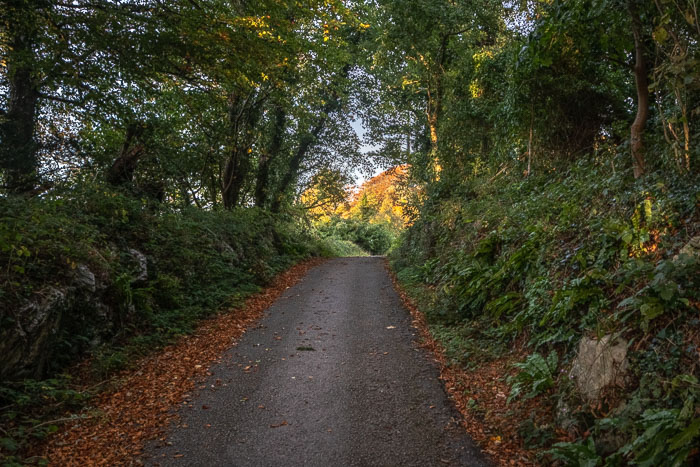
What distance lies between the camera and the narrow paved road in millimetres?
3912

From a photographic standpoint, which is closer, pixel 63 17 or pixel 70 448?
pixel 70 448

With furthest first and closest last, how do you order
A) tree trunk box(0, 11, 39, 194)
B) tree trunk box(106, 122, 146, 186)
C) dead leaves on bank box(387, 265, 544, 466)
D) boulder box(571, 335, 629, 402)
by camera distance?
tree trunk box(106, 122, 146, 186) < tree trunk box(0, 11, 39, 194) < dead leaves on bank box(387, 265, 544, 466) < boulder box(571, 335, 629, 402)

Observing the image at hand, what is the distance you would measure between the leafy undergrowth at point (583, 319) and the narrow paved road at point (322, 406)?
0.52m

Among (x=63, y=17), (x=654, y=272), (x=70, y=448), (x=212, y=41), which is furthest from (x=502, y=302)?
(x=63, y=17)

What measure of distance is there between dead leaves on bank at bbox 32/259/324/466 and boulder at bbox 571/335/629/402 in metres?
4.25

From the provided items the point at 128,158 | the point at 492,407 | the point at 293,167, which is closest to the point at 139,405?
the point at 492,407

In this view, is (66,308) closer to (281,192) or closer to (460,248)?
(460,248)

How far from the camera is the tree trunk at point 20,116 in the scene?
311 inches

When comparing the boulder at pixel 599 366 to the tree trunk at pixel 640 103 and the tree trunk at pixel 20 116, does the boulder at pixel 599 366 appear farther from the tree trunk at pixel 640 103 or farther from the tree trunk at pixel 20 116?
the tree trunk at pixel 20 116

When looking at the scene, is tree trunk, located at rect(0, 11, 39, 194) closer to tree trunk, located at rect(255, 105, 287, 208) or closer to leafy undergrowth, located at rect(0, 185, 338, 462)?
leafy undergrowth, located at rect(0, 185, 338, 462)

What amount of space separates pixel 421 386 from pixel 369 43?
51.8 ft

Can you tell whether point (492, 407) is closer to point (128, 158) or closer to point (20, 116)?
point (128, 158)

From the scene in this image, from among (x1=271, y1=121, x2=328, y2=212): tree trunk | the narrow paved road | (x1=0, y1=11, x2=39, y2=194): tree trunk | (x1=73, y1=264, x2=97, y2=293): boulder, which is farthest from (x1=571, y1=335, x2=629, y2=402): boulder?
(x1=271, y1=121, x2=328, y2=212): tree trunk

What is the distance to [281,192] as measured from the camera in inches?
820
